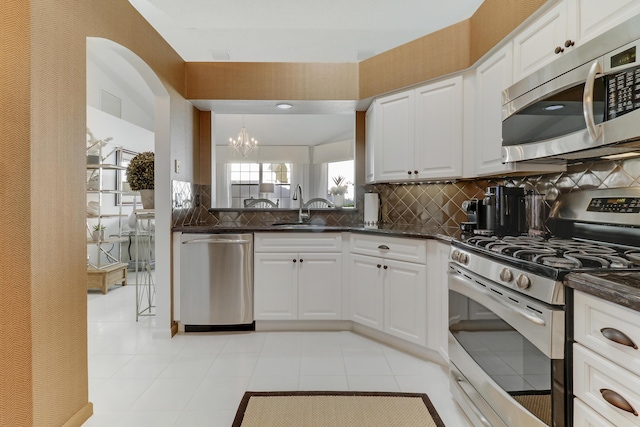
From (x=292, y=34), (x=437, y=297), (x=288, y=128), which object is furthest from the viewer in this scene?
(x=288, y=128)

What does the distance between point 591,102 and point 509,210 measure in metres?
0.80

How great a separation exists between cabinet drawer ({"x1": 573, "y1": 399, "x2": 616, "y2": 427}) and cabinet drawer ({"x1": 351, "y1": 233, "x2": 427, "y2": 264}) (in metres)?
1.33

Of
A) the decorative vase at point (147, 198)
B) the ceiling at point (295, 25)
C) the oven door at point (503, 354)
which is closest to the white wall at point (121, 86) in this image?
the ceiling at point (295, 25)

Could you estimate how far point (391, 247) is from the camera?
2.56 metres

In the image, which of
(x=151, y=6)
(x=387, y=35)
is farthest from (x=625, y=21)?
(x=151, y=6)

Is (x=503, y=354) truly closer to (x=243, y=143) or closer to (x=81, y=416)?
(x=81, y=416)

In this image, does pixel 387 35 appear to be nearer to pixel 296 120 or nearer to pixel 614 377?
pixel 296 120

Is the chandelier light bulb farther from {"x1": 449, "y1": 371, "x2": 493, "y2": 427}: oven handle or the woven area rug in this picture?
{"x1": 449, "y1": 371, "x2": 493, "y2": 427}: oven handle

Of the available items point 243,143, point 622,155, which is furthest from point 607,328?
point 243,143

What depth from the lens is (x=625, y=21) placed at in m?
1.28

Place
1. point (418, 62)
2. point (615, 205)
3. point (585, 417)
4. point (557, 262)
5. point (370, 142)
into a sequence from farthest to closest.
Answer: point (370, 142), point (418, 62), point (615, 205), point (557, 262), point (585, 417)

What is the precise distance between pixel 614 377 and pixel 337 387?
1.45 metres

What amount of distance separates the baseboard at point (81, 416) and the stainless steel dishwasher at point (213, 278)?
1127 millimetres

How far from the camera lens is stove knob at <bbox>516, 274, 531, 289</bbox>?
4.03 ft
